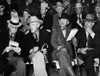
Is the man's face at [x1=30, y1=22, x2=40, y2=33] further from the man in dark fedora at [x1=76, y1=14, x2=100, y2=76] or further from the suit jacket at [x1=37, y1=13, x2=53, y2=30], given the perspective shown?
the man in dark fedora at [x1=76, y1=14, x2=100, y2=76]

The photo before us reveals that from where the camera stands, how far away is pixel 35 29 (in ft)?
15.6

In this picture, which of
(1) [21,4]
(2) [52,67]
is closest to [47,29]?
(2) [52,67]

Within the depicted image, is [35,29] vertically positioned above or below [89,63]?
above

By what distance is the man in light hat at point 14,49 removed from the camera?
4375 mm

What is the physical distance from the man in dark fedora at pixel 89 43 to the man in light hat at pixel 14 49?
1045 mm

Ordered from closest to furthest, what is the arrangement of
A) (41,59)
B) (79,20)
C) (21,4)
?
(41,59), (79,20), (21,4)

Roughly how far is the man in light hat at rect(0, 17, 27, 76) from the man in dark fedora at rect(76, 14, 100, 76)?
1045 millimetres

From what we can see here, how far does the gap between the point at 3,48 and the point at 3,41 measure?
0.12m

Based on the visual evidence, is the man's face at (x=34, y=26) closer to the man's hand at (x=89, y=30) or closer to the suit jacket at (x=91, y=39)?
the suit jacket at (x=91, y=39)

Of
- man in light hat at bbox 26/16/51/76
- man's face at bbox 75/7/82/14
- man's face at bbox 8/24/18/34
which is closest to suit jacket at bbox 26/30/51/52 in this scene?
man in light hat at bbox 26/16/51/76

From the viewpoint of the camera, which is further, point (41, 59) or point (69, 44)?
point (69, 44)

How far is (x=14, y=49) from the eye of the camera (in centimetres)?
452

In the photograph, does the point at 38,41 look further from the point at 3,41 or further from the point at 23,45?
the point at 3,41

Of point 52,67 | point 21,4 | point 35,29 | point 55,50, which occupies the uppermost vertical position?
point 21,4
